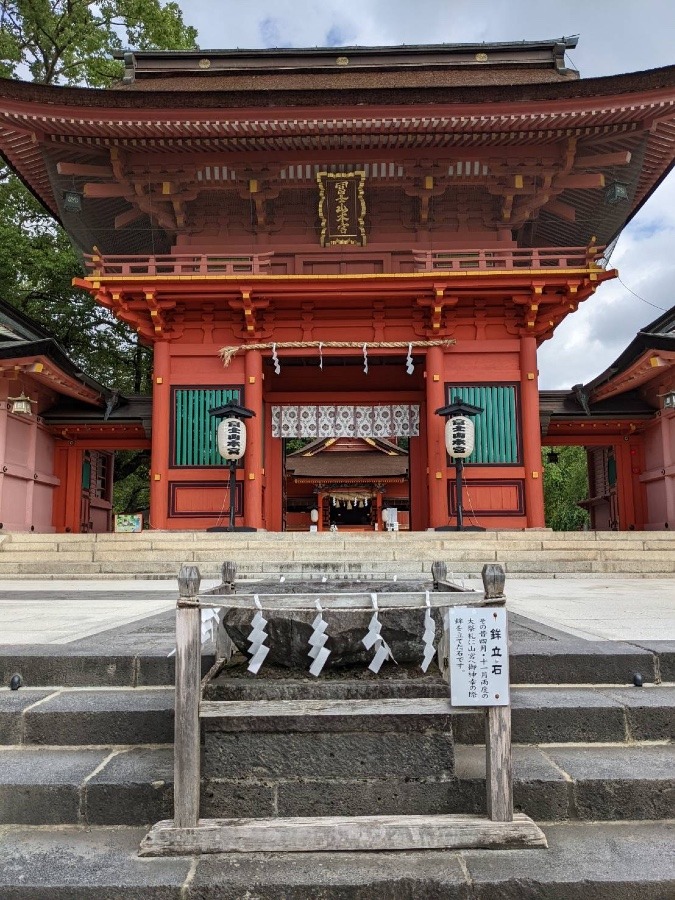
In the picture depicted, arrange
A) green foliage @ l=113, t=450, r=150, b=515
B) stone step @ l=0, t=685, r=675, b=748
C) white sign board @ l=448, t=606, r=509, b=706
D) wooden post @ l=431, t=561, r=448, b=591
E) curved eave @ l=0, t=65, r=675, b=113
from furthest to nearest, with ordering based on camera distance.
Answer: green foliage @ l=113, t=450, r=150, b=515 → curved eave @ l=0, t=65, r=675, b=113 → wooden post @ l=431, t=561, r=448, b=591 → stone step @ l=0, t=685, r=675, b=748 → white sign board @ l=448, t=606, r=509, b=706

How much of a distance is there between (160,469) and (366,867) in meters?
11.7

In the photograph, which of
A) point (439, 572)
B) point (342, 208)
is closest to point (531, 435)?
point (342, 208)

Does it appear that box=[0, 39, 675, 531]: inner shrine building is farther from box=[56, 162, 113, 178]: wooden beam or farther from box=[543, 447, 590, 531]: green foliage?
box=[543, 447, 590, 531]: green foliage

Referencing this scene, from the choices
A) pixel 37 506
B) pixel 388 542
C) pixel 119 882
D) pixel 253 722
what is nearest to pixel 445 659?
pixel 253 722

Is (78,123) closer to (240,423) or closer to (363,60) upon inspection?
(240,423)

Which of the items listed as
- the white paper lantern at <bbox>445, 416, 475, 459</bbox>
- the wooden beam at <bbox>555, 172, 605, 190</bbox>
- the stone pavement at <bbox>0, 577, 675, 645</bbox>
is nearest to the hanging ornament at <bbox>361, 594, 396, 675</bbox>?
the stone pavement at <bbox>0, 577, 675, 645</bbox>

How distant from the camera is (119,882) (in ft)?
6.80

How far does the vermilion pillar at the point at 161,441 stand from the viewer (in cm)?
1298

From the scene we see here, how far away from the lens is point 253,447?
42.9 feet

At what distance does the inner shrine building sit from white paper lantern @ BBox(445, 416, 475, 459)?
778 mm

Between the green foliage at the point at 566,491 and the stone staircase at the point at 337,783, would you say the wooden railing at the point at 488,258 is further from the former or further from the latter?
the green foliage at the point at 566,491

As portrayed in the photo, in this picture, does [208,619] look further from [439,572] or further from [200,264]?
[200,264]

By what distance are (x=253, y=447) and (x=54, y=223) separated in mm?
14399

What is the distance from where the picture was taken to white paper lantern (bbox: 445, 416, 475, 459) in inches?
478
